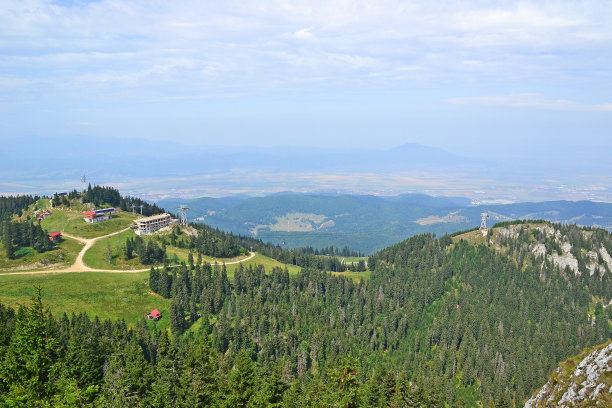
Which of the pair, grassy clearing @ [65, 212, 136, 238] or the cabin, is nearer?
the cabin

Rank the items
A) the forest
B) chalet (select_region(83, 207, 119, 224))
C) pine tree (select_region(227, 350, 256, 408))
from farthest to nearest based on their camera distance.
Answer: chalet (select_region(83, 207, 119, 224)), the forest, pine tree (select_region(227, 350, 256, 408))

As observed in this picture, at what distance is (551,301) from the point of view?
567 ft

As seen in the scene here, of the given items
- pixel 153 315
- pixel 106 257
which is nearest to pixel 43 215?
pixel 106 257

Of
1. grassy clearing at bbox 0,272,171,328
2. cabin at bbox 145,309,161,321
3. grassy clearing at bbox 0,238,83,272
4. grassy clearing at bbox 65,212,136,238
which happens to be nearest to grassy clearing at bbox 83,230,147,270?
grassy clearing at bbox 0,238,83,272

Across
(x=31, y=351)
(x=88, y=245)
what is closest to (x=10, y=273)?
(x=88, y=245)

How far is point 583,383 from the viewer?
165 feet

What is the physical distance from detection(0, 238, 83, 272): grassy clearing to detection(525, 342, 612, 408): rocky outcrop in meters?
147

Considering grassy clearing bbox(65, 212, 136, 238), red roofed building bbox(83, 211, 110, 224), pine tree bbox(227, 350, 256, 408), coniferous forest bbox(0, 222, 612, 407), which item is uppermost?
red roofed building bbox(83, 211, 110, 224)

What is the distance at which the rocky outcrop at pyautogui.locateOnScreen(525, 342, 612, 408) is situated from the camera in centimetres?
4722

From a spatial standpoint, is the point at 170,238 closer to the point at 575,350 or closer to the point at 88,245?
the point at 88,245

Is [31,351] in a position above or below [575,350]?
above

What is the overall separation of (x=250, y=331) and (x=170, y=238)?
75.0 metres

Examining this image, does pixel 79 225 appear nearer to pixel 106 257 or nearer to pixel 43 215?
pixel 43 215

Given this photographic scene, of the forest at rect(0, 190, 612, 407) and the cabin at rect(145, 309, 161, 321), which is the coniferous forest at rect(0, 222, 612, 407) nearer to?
the forest at rect(0, 190, 612, 407)
